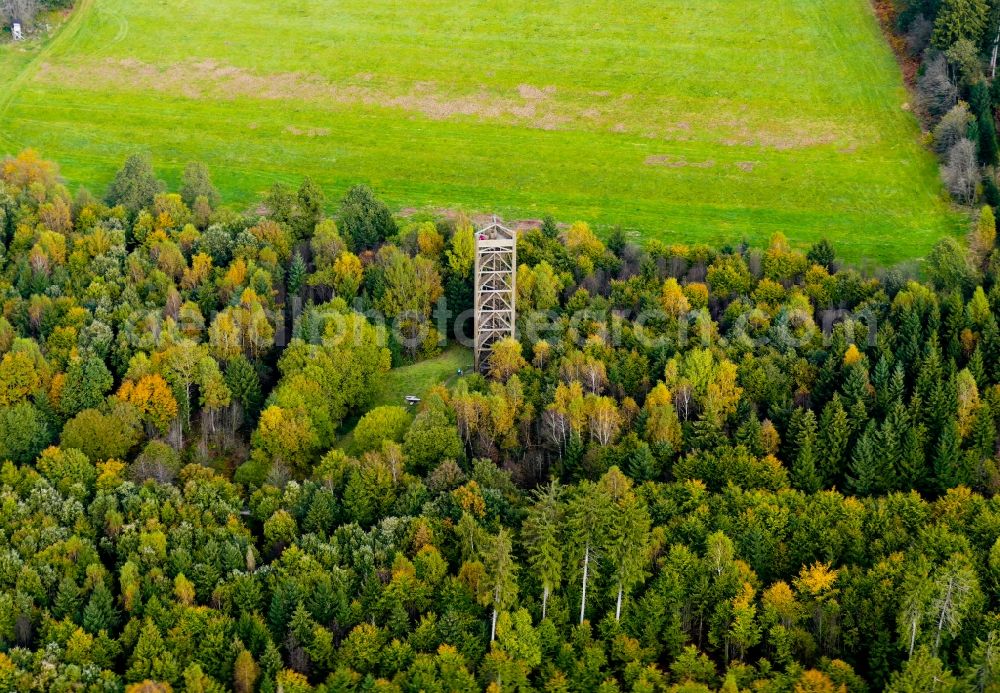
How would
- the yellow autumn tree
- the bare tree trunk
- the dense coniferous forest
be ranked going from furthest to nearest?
1. the yellow autumn tree
2. the dense coniferous forest
3. the bare tree trunk

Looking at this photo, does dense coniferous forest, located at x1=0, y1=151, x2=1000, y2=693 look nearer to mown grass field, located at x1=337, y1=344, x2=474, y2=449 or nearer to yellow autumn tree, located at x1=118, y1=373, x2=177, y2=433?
yellow autumn tree, located at x1=118, y1=373, x2=177, y2=433

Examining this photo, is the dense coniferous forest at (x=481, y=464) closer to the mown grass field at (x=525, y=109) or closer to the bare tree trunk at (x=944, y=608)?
the bare tree trunk at (x=944, y=608)

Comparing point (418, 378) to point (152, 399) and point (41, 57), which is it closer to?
point (152, 399)

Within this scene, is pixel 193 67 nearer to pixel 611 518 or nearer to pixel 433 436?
pixel 433 436

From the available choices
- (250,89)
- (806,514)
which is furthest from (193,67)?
(806,514)

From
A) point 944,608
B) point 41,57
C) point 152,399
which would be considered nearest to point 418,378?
point 152,399

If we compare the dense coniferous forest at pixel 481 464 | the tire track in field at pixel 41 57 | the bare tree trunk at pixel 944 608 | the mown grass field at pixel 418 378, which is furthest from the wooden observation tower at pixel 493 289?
the tire track in field at pixel 41 57

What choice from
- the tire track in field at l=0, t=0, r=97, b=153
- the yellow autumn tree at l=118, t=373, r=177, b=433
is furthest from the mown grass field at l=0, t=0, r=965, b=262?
the yellow autumn tree at l=118, t=373, r=177, b=433

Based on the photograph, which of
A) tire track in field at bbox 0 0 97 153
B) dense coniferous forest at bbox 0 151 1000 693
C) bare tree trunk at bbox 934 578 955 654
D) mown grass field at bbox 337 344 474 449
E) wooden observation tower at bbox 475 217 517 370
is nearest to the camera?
bare tree trunk at bbox 934 578 955 654
